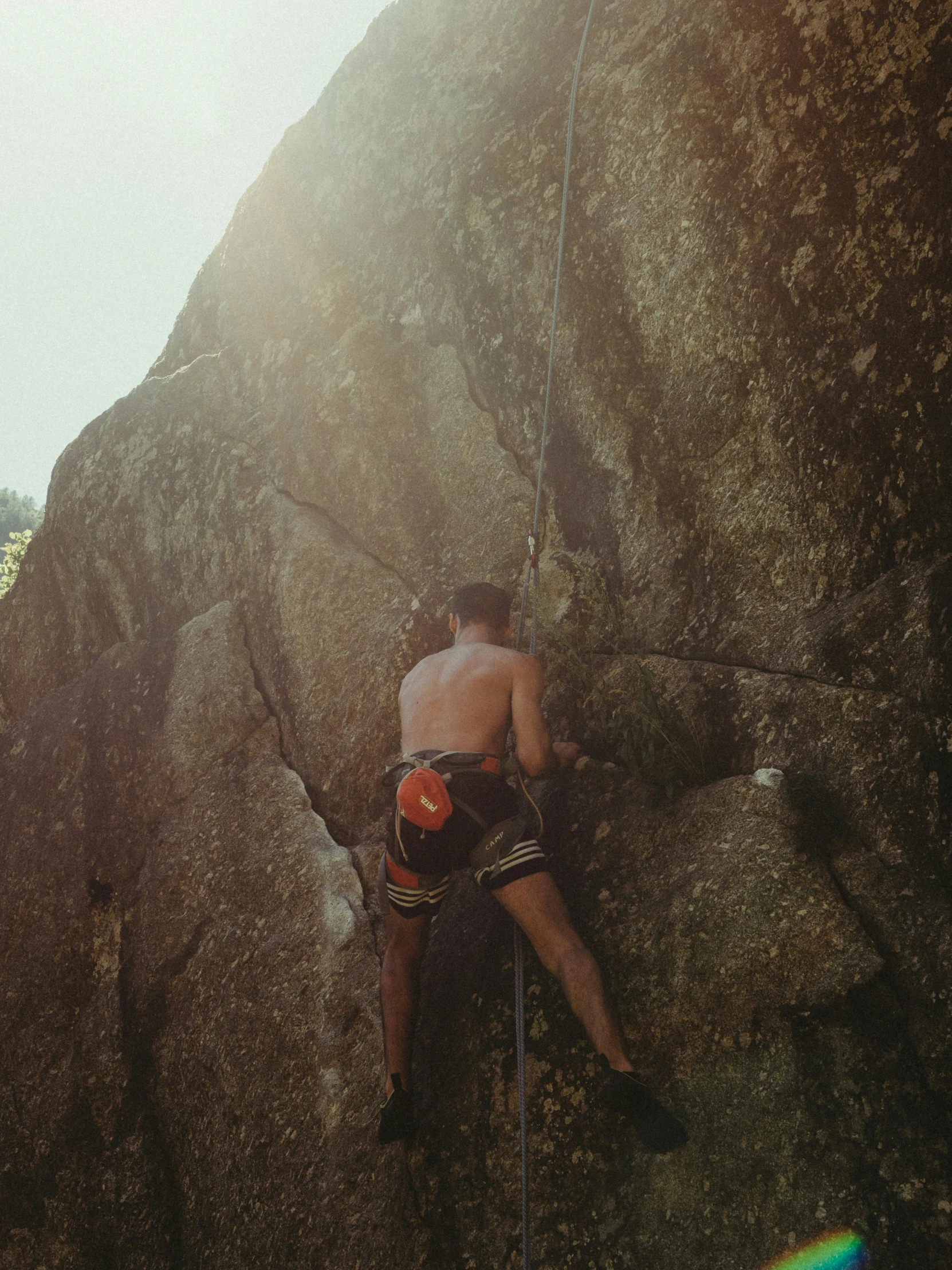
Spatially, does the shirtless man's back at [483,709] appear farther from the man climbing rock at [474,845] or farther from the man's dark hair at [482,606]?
the man's dark hair at [482,606]

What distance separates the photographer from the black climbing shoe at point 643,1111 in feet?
10.8

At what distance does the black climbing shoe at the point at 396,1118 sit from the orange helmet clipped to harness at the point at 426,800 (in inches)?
49.4

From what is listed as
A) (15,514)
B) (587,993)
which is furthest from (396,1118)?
(15,514)

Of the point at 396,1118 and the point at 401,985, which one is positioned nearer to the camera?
the point at 396,1118

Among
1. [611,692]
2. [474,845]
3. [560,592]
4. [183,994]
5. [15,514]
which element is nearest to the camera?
[474,845]

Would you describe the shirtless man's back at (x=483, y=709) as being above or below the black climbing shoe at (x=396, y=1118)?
above

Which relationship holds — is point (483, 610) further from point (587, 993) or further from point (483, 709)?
point (587, 993)

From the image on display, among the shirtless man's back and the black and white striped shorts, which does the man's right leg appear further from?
the shirtless man's back

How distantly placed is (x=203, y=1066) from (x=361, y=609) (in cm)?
324

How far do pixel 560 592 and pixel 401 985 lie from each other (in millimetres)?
2709

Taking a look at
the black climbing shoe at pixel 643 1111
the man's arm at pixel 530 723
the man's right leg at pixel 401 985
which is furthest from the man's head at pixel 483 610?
the black climbing shoe at pixel 643 1111

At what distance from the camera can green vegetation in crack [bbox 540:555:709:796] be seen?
14.4 feet

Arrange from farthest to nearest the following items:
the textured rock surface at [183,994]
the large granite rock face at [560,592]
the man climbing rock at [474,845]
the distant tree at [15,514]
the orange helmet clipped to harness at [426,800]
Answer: the distant tree at [15,514], the textured rock surface at [183,994], the orange helmet clipped to harness at [426,800], the man climbing rock at [474,845], the large granite rock face at [560,592]

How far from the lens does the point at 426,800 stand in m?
3.94
